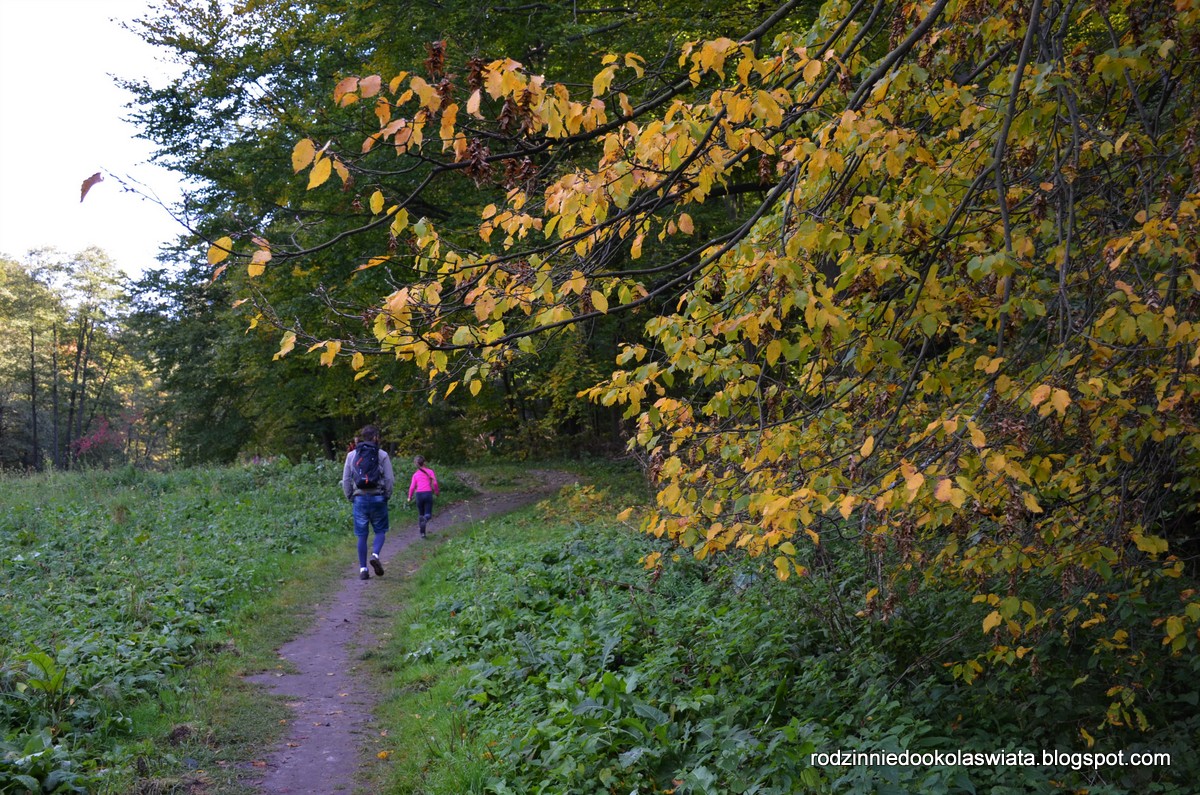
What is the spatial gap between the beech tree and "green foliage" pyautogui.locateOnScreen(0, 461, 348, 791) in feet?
8.95

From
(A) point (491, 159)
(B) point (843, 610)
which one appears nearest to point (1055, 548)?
(B) point (843, 610)

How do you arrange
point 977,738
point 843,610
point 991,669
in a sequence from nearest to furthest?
1. point 977,738
2. point 991,669
3. point 843,610

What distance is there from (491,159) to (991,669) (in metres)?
4.32

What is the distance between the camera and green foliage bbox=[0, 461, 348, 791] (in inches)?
197

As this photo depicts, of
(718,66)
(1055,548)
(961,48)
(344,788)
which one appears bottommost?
(344,788)

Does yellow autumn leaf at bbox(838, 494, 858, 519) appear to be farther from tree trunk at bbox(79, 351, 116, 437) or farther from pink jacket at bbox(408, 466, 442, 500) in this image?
tree trunk at bbox(79, 351, 116, 437)

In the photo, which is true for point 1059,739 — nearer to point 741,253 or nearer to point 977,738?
point 977,738

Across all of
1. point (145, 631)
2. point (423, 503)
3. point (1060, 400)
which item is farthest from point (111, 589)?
point (423, 503)

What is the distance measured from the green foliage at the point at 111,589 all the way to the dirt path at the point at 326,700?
763 mm

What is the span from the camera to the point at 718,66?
3.66m

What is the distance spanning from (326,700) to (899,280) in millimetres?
5076

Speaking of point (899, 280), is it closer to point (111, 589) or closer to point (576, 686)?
point (576, 686)

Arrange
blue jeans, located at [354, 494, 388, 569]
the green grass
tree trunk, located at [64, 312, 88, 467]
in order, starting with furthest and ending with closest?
tree trunk, located at [64, 312, 88, 467] < blue jeans, located at [354, 494, 388, 569] < the green grass

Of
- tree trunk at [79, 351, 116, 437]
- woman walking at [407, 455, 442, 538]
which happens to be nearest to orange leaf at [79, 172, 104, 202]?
woman walking at [407, 455, 442, 538]
